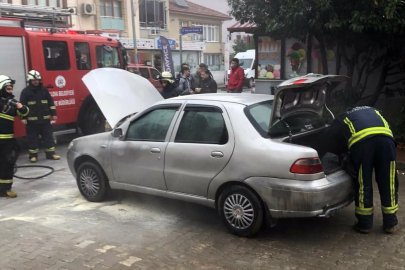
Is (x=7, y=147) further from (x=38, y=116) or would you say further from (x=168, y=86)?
(x=168, y=86)

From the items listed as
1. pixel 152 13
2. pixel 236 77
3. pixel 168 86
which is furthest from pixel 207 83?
pixel 152 13

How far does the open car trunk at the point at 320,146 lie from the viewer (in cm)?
457

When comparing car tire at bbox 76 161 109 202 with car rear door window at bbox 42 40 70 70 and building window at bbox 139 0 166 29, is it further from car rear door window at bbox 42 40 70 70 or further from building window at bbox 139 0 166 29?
building window at bbox 139 0 166 29

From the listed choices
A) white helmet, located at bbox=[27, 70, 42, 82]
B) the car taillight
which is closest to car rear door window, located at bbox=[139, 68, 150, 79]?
white helmet, located at bbox=[27, 70, 42, 82]

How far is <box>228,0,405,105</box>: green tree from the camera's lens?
7.43 metres

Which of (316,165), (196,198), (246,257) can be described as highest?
(316,165)

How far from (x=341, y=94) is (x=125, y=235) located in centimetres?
705

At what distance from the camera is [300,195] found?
160 inches

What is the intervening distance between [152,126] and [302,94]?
6.06 ft

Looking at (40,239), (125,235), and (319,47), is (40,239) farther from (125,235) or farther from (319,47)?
(319,47)

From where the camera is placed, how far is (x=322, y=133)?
15.7 ft

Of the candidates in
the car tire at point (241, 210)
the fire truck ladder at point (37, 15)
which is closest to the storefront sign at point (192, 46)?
the fire truck ladder at point (37, 15)

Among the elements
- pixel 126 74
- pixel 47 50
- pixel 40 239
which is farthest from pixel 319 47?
pixel 40 239

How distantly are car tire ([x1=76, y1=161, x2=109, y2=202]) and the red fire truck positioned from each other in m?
3.44
